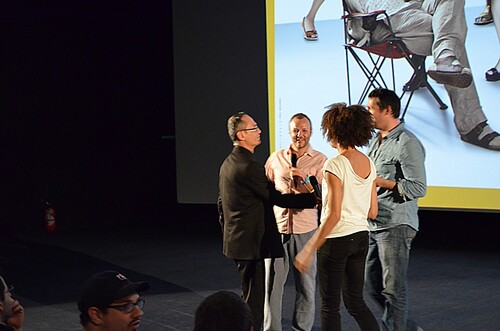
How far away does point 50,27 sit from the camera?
31.7ft

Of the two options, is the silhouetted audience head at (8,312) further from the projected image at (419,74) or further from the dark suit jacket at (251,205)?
the projected image at (419,74)

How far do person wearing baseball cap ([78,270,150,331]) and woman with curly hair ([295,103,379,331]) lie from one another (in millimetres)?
1412

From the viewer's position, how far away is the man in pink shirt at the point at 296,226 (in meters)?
4.39

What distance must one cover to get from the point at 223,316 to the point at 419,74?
544 centimetres

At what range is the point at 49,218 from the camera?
9.61 metres

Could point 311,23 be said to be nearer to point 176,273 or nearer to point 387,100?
point 176,273

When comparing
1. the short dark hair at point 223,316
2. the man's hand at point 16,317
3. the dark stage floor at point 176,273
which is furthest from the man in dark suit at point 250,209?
the short dark hair at point 223,316

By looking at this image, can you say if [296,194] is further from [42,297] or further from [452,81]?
[452,81]

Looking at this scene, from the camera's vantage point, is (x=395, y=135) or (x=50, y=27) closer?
(x=395, y=135)

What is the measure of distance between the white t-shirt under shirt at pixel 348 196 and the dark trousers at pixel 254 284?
0.59m

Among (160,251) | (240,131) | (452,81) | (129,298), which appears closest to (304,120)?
(240,131)

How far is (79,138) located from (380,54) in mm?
4312

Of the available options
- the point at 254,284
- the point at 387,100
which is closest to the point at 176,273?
the point at 254,284

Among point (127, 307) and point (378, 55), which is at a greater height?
point (378, 55)
